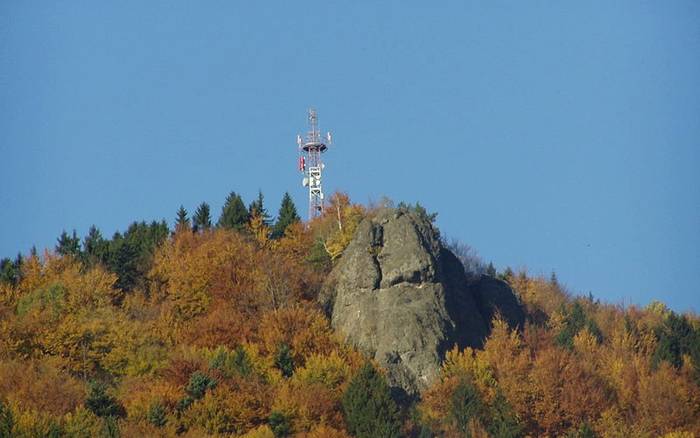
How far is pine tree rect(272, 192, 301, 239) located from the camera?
10319cm

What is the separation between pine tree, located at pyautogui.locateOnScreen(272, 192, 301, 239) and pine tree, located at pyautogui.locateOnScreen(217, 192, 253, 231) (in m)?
1.82

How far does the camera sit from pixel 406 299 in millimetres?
A: 88500

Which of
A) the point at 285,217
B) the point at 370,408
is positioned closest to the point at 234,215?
the point at 285,217

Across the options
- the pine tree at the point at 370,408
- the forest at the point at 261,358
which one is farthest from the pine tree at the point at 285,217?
the pine tree at the point at 370,408

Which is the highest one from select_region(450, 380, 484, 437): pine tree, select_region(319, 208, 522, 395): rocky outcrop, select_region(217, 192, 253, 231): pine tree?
select_region(217, 192, 253, 231): pine tree

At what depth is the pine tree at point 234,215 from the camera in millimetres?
103375

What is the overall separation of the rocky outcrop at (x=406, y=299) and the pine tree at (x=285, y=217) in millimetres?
10346

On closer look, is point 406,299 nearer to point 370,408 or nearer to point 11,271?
point 370,408

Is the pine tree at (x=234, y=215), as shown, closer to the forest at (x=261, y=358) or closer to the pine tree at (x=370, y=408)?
the forest at (x=261, y=358)

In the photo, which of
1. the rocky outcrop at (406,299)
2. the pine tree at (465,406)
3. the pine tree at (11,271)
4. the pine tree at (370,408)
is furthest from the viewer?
the pine tree at (11,271)

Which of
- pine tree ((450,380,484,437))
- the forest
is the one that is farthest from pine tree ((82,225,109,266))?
pine tree ((450,380,484,437))

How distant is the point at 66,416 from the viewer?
76000mm

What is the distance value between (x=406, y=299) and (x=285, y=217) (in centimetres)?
1793

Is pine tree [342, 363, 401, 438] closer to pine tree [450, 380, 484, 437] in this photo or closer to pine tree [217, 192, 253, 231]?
pine tree [450, 380, 484, 437]
